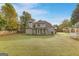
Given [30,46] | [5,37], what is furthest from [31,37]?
[5,37]

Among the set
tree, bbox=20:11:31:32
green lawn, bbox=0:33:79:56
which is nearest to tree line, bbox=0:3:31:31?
tree, bbox=20:11:31:32

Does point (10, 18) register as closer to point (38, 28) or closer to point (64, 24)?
point (38, 28)

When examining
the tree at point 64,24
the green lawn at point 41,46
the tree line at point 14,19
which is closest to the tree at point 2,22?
the tree line at point 14,19

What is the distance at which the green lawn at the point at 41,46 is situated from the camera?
174 cm

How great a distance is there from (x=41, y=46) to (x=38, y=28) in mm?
152

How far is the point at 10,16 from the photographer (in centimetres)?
178

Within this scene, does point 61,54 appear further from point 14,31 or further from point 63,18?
point 14,31

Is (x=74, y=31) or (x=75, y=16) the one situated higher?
(x=75, y=16)

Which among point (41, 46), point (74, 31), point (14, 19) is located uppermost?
point (14, 19)

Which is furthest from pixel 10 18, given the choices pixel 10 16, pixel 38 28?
pixel 38 28

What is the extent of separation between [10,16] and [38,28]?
0.82ft

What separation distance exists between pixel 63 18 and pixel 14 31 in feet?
1.36

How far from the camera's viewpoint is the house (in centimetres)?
177

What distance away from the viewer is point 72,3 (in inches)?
68.3
